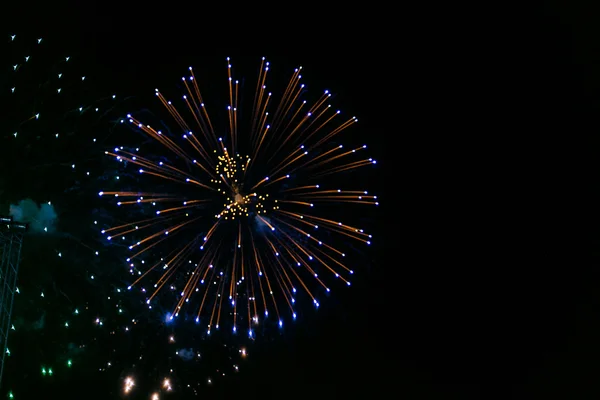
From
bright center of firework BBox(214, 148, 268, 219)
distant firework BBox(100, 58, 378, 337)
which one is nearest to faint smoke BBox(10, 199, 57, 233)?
distant firework BBox(100, 58, 378, 337)

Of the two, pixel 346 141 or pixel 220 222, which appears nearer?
pixel 220 222

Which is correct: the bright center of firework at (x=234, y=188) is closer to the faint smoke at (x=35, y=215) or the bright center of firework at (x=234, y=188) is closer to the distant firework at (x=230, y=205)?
the distant firework at (x=230, y=205)

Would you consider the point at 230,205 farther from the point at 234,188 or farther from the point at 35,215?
the point at 35,215

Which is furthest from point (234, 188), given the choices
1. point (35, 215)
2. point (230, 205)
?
point (35, 215)

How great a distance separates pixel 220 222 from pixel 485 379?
14.4 feet

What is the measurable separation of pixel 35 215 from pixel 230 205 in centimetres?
209

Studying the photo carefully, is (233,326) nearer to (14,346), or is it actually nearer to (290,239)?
(290,239)

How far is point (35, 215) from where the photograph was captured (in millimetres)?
6781

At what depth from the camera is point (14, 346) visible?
22.8ft

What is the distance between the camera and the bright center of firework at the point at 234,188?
23.0 ft

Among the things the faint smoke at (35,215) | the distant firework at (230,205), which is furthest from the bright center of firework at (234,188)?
the faint smoke at (35,215)

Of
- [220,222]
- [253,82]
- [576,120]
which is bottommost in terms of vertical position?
[576,120]

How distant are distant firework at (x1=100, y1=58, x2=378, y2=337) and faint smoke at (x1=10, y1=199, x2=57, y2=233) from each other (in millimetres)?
588

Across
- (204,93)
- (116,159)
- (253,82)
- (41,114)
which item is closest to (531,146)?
(253,82)
